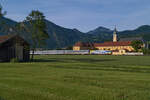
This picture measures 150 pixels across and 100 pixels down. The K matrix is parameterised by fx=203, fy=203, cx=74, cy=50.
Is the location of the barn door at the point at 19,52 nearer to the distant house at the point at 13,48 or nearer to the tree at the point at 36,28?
the distant house at the point at 13,48

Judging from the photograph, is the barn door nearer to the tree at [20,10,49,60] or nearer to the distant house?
the distant house

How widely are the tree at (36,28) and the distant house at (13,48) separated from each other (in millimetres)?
2318

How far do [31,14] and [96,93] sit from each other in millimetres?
38362

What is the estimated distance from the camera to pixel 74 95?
7.87 meters

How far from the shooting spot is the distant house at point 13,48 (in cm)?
3930

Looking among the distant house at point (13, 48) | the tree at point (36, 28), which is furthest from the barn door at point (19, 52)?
the tree at point (36, 28)

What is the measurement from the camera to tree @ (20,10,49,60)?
4384cm

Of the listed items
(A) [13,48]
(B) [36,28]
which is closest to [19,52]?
(A) [13,48]

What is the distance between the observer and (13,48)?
40.5m

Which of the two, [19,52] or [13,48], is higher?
[13,48]

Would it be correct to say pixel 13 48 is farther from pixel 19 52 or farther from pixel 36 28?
pixel 36 28

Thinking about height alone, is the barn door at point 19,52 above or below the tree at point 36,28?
below

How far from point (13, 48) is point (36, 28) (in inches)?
272

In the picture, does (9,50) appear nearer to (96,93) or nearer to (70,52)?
(96,93)
